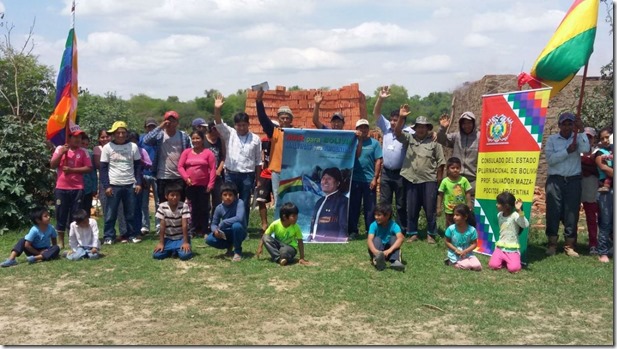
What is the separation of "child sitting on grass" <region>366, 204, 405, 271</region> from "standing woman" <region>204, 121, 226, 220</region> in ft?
8.85

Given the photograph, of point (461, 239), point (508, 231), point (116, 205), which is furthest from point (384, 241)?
point (116, 205)

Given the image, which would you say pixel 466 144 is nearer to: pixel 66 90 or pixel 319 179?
pixel 319 179

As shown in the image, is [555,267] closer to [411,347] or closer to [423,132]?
[423,132]

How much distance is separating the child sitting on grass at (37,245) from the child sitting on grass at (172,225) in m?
1.27

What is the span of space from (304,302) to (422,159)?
3597 millimetres

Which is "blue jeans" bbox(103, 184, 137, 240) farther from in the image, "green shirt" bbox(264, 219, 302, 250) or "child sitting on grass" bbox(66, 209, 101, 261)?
"green shirt" bbox(264, 219, 302, 250)

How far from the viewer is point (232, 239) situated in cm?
795

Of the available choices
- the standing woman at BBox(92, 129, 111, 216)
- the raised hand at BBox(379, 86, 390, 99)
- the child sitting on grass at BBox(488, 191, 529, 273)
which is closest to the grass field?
the child sitting on grass at BBox(488, 191, 529, 273)

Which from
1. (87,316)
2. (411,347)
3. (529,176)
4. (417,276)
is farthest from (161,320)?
(529,176)

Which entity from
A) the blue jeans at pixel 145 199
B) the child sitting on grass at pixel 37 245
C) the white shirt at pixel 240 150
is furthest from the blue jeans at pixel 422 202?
the child sitting on grass at pixel 37 245

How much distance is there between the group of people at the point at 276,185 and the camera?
7.81 m

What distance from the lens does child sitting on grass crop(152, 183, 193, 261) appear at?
26.5ft

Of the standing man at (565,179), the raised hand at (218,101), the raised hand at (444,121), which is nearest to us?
the standing man at (565,179)

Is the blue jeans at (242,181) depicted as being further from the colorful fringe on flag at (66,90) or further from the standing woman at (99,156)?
the colorful fringe on flag at (66,90)
